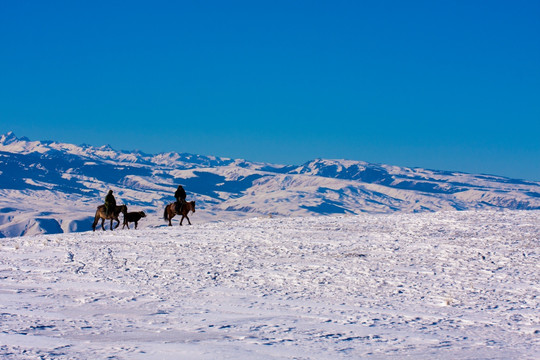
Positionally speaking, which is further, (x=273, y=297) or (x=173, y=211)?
(x=173, y=211)

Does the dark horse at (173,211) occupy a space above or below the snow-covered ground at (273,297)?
above

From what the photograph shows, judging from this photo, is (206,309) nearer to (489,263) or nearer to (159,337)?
(159,337)

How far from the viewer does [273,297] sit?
42.8ft

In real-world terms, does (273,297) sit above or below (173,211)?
below

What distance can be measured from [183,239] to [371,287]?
1150 centimetres

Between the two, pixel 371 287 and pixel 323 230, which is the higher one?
pixel 323 230

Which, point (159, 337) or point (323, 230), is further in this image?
point (323, 230)

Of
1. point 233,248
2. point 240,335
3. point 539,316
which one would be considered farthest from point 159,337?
point 233,248

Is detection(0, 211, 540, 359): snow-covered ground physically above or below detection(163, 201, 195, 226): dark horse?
below

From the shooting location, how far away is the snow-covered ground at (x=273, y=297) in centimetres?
909

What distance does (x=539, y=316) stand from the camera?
447 inches

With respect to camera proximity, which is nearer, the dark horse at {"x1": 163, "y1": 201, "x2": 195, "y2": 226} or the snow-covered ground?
the snow-covered ground

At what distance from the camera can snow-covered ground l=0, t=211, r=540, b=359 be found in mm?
9094

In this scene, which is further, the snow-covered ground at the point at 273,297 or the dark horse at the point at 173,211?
the dark horse at the point at 173,211
